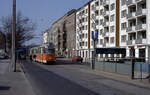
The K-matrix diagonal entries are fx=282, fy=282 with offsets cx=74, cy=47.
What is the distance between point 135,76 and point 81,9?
7542 centimetres

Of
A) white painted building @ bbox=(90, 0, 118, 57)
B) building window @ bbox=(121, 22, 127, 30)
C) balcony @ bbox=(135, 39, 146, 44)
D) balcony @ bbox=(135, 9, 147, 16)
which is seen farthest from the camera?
white painted building @ bbox=(90, 0, 118, 57)

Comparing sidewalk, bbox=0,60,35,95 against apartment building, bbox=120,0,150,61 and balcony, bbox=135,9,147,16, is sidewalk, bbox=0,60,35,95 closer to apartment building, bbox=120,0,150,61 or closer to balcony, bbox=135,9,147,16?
apartment building, bbox=120,0,150,61

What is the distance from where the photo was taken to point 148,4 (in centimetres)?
5238

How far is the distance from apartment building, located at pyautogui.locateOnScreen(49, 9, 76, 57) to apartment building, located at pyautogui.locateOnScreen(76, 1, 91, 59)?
230 inches

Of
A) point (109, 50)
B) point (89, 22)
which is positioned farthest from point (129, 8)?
point (89, 22)

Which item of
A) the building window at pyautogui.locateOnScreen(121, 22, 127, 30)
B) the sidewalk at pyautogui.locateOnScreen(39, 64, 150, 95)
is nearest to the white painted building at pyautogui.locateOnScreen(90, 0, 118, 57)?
the building window at pyautogui.locateOnScreen(121, 22, 127, 30)

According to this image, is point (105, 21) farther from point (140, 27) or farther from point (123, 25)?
point (140, 27)

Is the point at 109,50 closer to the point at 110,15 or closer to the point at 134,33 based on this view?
the point at 134,33

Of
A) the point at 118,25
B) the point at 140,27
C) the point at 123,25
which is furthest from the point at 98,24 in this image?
the point at 140,27

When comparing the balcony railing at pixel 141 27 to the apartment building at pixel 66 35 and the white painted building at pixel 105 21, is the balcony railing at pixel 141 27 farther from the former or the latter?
the apartment building at pixel 66 35

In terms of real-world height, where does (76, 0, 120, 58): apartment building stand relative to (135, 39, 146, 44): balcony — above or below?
above

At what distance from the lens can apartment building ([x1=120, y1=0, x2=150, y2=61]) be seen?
174 ft

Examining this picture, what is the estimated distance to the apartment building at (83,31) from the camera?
90.5 meters

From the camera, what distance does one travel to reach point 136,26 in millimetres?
55938
